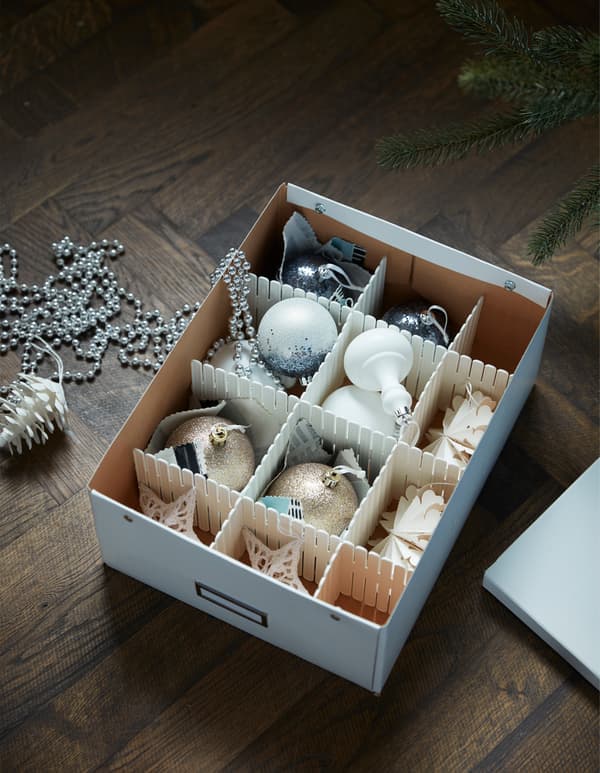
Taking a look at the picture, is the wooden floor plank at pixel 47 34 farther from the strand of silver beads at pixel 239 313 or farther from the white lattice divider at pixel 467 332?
the white lattice divider at pixel 467 332

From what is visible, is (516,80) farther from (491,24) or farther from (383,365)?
(383,365)

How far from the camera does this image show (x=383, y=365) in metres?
1.36

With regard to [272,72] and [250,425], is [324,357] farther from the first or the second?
[272,72]

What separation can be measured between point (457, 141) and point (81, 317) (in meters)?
0.68

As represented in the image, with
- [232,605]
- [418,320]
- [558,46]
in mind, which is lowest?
[232,605]

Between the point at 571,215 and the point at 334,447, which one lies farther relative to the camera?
the point at 334,447

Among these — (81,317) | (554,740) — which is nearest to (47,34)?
(81,317)

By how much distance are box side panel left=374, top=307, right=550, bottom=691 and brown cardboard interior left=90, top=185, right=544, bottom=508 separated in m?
0.06

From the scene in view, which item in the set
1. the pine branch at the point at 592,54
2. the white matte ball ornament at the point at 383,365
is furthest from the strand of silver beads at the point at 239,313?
the pine branch at the point at 592,54

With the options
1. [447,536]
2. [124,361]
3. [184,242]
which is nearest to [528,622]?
[447,536]

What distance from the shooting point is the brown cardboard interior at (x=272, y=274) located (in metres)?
1.36

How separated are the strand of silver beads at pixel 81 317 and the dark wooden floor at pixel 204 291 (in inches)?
0.9

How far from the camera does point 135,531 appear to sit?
126 centimetres

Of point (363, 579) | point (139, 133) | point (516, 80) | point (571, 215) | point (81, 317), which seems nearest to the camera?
point (516, 80)
